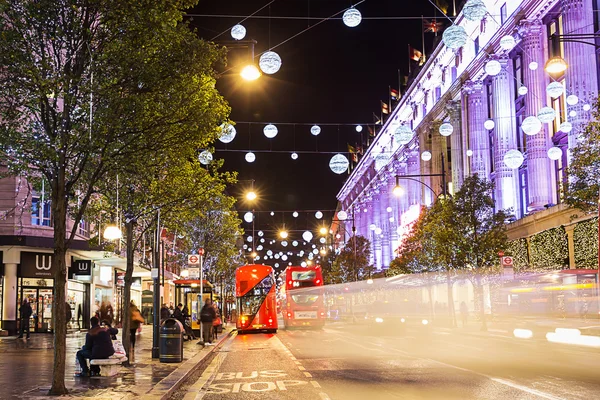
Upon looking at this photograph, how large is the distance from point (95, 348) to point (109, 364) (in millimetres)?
501

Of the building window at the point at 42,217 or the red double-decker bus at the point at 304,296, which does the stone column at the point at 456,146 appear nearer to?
the red double-decker bus at the point at 304,296

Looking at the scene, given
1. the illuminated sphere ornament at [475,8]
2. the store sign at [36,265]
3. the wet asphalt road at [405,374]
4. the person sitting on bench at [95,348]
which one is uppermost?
the illuminated sphere ornament at [475,8]

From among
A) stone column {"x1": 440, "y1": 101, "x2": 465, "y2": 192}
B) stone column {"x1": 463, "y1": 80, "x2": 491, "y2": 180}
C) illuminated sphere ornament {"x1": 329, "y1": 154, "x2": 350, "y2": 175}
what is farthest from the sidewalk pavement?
stone column {"x1": 440, "y1": 101, "x2": 465, "y2": 192}

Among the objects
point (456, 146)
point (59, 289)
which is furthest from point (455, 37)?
point (456, 146)

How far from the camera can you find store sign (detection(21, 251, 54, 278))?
132ft

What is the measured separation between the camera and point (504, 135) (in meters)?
57.9

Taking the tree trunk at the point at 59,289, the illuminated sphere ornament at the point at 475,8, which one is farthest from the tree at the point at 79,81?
the illuminated sphere ornament at the point at 475,8

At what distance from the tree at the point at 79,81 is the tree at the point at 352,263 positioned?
80.0m

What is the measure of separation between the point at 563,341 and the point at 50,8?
24.5 meters

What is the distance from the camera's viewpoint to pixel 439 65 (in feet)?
254

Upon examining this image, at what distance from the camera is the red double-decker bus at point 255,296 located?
47500mm

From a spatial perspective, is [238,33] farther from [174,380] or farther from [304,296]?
[304,296]

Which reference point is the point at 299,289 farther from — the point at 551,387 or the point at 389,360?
the point at 551,387

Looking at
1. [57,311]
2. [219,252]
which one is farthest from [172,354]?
[219,252]
